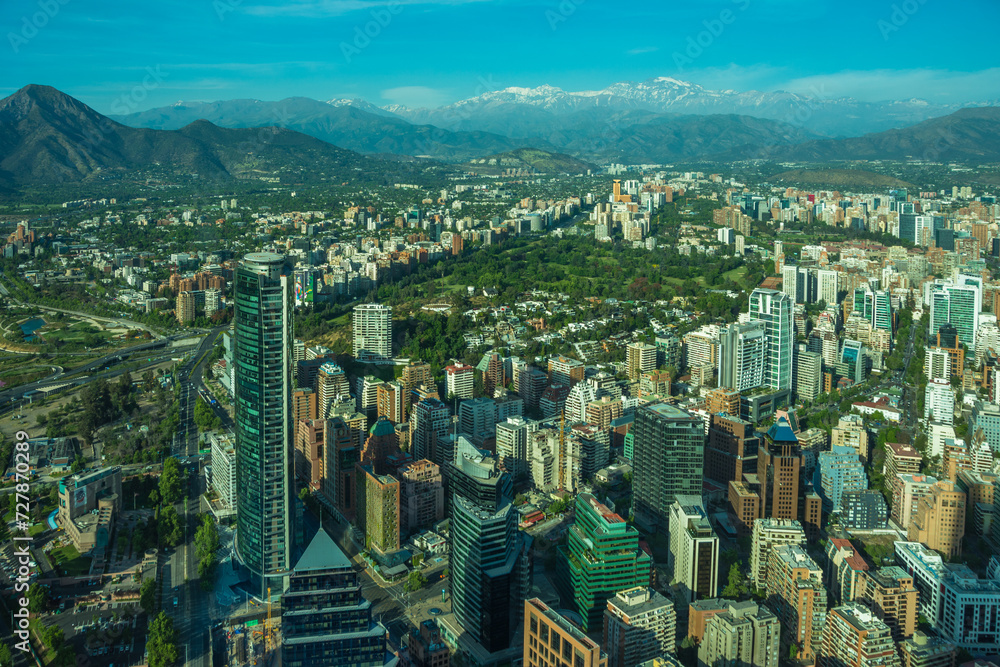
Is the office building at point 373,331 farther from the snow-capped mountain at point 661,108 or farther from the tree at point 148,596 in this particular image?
the snow-capped mountain at point 661,108

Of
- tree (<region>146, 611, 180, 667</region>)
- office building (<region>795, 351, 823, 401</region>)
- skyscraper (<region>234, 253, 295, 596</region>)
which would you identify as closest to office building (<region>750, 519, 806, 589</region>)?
skyscraper (<region>234, 253, 295, 596</region>)

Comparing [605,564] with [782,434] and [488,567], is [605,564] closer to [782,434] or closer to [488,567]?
[488,567]

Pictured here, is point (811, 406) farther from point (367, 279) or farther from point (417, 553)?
point (367, 279)

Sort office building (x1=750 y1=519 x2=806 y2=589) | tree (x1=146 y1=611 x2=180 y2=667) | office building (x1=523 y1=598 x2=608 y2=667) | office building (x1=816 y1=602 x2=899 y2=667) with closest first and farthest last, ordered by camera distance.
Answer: office building (x1=523 y1=598 x2=608 y2=667) < office building (x1=816 y1=602 x2=899 y2=667) < tree (x1=146 y1=611 x2=180 y2=667) < office building (x1=750 y1=519 x2=806 y2=589)

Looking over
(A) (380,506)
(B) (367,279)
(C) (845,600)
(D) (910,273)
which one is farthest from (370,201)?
(C) (845,600)

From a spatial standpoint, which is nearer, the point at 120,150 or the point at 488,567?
the point at 488,567

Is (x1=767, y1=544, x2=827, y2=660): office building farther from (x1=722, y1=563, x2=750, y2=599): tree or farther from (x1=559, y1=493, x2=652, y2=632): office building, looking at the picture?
(x1=559, y1=493, x2=652, y2=632): office building

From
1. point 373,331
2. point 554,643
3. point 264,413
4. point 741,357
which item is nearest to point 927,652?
point 554,643
